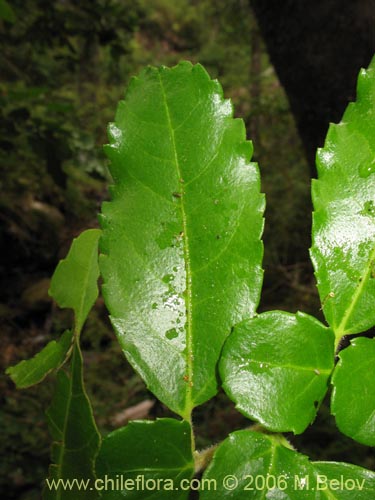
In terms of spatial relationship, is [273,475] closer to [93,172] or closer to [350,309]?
[350,309]

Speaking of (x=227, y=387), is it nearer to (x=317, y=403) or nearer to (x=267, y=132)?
(x=317, y=403)

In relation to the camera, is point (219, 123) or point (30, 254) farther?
point (30, 254)

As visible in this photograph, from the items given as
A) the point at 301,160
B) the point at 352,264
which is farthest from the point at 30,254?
the point at 352,264

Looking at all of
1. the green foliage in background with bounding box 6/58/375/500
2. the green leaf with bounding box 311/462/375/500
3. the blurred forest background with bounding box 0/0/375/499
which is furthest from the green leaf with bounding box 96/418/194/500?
the blurred forest background with bounding box 0/0/375/499

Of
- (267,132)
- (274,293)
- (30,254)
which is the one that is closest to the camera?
(274,293)

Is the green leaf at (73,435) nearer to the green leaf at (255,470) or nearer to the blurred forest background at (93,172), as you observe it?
the green leaf at (255,470)
